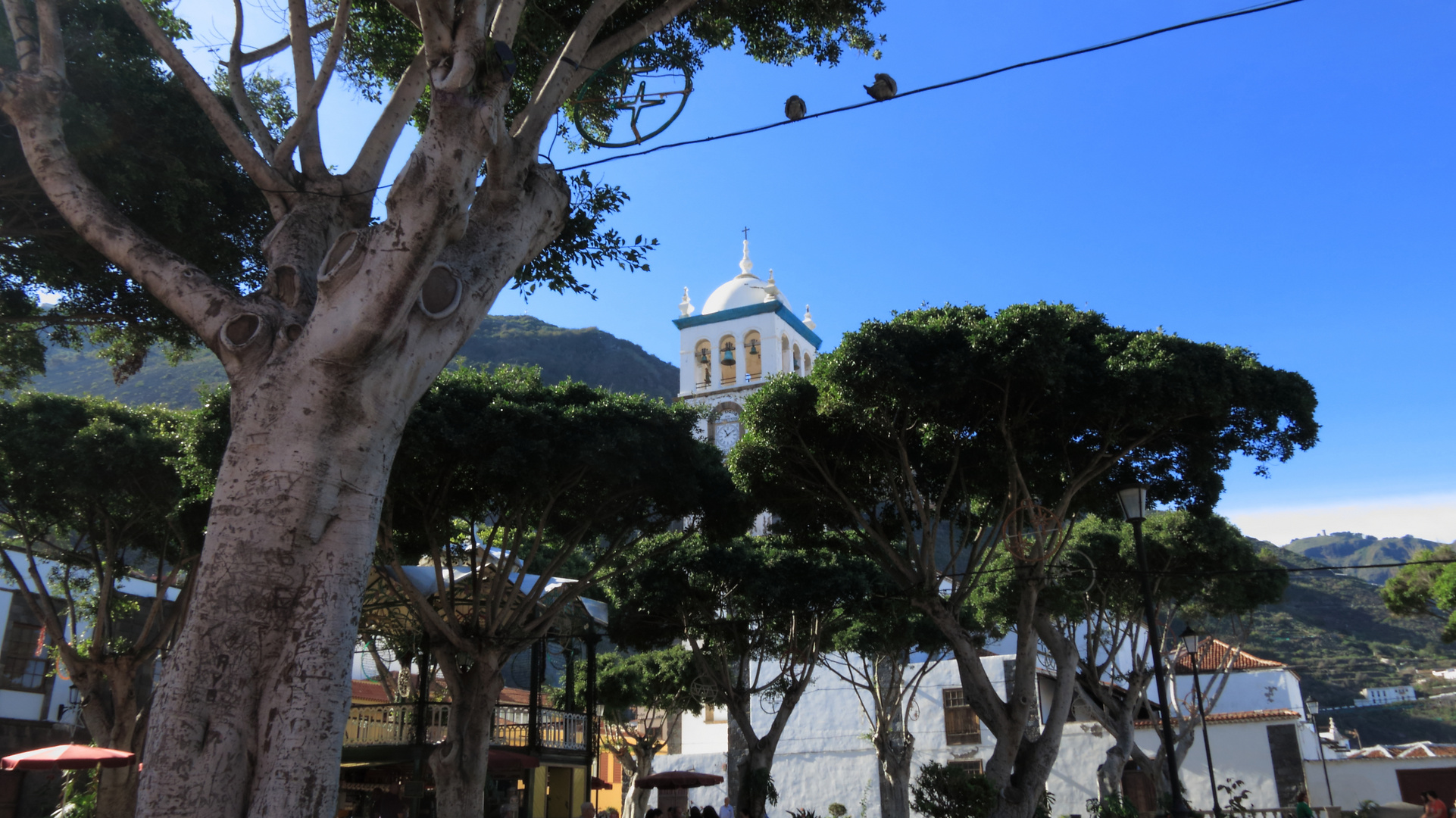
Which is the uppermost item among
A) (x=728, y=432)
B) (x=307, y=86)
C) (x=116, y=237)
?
(x=728, y=432)

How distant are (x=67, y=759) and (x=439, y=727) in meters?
5.11

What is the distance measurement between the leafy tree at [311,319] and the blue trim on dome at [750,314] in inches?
1286

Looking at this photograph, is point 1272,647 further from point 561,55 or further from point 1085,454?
point 561,55

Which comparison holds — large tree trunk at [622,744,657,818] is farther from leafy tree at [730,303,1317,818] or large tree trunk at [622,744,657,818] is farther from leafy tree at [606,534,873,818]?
leafy tree at [730,303,1317,818]

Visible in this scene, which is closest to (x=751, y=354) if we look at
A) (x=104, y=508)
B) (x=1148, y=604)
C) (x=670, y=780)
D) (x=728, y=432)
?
(x=728, y=432)

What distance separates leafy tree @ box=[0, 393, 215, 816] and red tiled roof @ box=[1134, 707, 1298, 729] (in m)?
22.5

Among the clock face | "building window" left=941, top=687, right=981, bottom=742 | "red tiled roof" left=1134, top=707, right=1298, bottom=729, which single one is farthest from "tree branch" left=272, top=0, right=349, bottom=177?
the clock face

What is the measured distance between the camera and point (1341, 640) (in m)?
65.3

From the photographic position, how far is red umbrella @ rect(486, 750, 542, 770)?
49.4ft

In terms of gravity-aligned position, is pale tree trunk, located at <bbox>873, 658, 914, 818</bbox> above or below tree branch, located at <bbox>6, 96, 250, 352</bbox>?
below

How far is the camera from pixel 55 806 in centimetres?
1948

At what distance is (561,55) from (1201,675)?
33.3 metres

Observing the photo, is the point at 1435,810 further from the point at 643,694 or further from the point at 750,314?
Result: the point at 750,314

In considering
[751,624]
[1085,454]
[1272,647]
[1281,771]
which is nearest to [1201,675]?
[1281,771]
